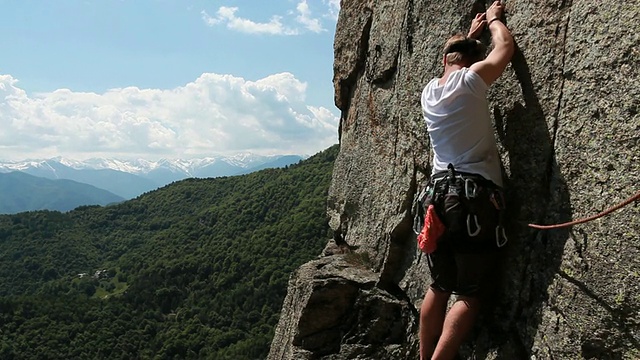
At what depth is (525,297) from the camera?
525cm

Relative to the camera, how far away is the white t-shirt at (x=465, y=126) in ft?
16.5

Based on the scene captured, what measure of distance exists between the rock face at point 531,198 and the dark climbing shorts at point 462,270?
1.32 ft

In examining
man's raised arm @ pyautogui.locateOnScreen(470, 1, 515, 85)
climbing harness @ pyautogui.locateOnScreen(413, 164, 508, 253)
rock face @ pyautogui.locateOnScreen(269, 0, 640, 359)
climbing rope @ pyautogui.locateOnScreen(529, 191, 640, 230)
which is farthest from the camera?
man's raised arm @ pyautogui.locateOnScreen(470, 1, 515, 85)

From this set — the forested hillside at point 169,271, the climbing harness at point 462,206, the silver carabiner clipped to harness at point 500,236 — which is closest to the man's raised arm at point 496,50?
the climbing harness at point 462,206

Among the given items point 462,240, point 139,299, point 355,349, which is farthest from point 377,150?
point 139,299

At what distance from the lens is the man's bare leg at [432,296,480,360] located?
5.10 meters

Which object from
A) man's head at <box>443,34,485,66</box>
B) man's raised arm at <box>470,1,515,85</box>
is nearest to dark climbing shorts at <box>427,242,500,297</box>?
man's raised arm at <box>470,1,515,85</box>

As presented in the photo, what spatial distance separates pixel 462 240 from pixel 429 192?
64 cm

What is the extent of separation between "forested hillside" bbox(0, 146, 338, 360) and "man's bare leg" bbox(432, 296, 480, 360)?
7821 centimetres

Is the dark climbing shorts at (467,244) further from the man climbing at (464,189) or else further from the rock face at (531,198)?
the rock face at (531,198)

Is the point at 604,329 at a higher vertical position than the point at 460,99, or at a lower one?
lower

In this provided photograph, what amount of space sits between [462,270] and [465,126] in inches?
58.5

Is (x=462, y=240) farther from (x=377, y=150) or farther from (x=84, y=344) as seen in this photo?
(x=84, y=344)

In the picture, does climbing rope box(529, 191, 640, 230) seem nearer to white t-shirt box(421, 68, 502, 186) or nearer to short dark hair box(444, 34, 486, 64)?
white t-shirt box(421, 68, 502, 186)
